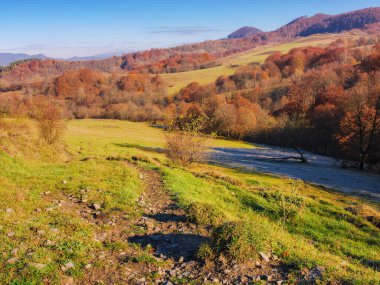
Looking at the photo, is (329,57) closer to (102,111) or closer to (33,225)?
(102,111)

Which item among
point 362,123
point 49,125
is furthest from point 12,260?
point 362,123

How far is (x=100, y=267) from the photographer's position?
363 inches

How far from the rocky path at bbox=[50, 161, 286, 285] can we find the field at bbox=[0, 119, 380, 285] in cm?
4

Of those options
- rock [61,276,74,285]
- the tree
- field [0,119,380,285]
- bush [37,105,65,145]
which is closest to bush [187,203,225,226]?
field [0,119,380,285]

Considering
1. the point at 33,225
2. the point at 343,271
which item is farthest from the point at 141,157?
the point at 343,271

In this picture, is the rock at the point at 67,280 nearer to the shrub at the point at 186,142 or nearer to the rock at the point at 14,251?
the rock at the point at 14,251

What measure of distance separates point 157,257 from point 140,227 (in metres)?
2.53

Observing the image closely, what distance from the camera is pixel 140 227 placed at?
12.3 m

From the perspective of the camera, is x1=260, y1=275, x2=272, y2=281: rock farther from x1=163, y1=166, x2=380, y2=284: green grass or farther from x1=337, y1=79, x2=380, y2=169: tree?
x1=337, y1=79, x2=380, y2=169: tree

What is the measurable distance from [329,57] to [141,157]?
525 feet

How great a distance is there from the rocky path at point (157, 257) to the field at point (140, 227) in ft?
0.14

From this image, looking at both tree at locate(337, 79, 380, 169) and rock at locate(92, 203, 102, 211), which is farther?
tree at locate(337, 79, 380, 169)

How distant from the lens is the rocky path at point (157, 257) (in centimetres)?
878

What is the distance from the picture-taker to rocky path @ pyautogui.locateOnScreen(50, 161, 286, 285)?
8.78 metres
